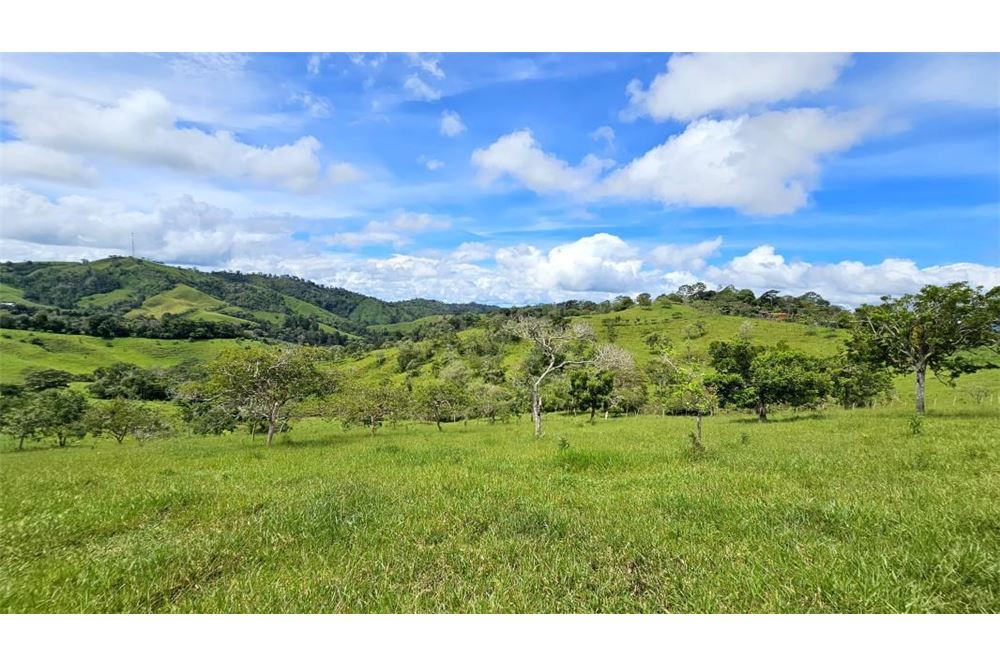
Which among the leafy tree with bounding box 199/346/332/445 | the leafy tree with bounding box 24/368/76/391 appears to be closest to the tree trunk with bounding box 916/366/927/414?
the leafy tree with bounding box 199/346/332/445

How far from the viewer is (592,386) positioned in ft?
187

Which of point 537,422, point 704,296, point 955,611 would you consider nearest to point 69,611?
point 955,611

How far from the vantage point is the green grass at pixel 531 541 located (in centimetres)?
498

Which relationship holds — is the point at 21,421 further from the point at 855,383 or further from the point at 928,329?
the point at 855,383

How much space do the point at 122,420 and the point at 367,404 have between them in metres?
19.3

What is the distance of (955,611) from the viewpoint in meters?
4.57

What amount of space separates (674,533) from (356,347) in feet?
639

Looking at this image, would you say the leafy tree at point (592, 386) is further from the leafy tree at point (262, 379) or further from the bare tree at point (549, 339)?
the leafy tree at point (262, 379)

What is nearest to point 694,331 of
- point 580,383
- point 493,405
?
point 580,383

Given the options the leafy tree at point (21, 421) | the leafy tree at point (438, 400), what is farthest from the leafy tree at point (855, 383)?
the leafy tree at point (21, 421)

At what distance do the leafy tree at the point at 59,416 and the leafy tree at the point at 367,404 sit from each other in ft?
66.7

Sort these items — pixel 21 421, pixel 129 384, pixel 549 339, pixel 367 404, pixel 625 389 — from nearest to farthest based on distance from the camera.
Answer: pixel 549 339, pixel 21 421, pixel 367 404, pixel 625 389, pixel 129 384

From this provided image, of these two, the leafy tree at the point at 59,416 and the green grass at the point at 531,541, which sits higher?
the green grass at the point at 531,541

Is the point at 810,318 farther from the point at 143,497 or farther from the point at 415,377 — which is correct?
the point at 143,497
